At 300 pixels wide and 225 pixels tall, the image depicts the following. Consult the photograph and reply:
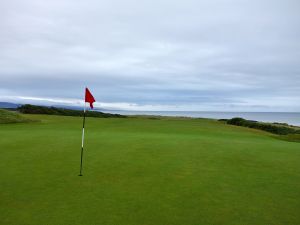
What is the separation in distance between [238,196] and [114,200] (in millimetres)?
2812

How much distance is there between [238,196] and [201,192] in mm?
833

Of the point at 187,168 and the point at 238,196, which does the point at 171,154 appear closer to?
the point at 187,168

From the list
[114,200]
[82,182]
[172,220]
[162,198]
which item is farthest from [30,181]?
[172,220]

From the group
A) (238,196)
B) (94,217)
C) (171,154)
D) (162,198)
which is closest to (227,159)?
(171,154)

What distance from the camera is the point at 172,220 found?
506cm

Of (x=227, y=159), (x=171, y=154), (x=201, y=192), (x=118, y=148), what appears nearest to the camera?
(x=201, y=192)

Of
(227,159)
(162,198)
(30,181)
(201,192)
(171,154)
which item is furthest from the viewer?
(171,154)

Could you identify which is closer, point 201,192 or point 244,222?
point 244,222

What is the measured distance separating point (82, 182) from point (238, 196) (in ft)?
12.8

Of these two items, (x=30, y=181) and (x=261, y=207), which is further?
(x=30, y=181)

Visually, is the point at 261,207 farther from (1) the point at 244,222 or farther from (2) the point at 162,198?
(2) the point at 162,198

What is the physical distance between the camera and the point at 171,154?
11203 mm

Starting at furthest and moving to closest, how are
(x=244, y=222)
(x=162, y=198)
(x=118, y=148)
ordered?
(x=118, y=148) < (x=162, y=198) < (x=244, y=222)

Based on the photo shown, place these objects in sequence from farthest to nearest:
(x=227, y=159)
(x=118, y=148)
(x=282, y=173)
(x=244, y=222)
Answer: (x=118, y=148)
(x=227, y=159)
(x=282, y=173)
(x=244, y=222)
